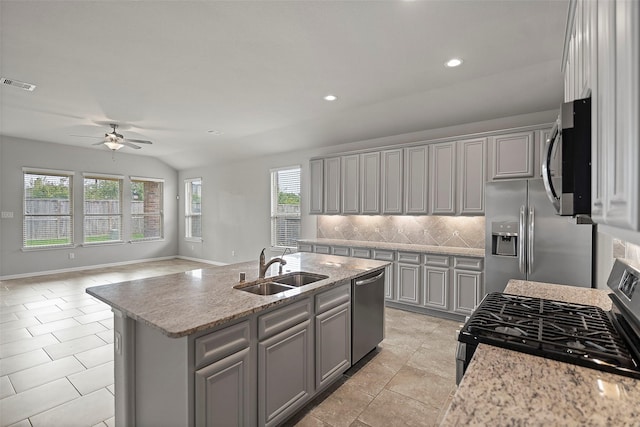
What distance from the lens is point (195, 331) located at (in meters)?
1.47

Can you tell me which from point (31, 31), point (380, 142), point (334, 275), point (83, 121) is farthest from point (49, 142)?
point (334, 275)

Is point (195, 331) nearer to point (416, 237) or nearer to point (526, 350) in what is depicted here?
point (526, 350)

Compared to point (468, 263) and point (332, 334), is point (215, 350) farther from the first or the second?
point (468, 263)

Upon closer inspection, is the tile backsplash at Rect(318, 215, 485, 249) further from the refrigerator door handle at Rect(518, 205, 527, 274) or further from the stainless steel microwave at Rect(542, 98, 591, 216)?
the stainless steel microwave at Rect(542, 98, 591, 216)

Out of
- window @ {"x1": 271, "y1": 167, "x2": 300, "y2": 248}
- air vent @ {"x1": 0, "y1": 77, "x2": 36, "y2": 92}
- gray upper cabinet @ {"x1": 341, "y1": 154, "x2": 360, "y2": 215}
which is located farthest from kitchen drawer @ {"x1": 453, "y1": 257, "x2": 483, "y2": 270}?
air vent @ {"x1": 0, "y1": 77, "x2": 36, "y2": 92}

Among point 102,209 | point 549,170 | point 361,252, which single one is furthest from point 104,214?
point 549,170

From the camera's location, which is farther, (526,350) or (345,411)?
(345,411)

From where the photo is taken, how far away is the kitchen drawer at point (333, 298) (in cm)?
237

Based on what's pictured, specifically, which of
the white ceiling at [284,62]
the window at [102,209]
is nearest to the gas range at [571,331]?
the white ceiling at [284,62]

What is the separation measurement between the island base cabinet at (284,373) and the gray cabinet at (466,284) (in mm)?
2623

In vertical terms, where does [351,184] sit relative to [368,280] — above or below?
above

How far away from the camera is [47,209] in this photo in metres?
7.07

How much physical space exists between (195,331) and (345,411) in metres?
1.44

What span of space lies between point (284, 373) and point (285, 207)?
5.05 m
